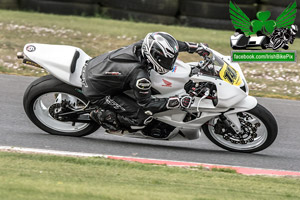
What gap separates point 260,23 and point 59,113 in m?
6.14

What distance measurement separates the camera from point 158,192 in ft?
13.6

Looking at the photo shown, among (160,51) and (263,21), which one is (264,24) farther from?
(160,51)

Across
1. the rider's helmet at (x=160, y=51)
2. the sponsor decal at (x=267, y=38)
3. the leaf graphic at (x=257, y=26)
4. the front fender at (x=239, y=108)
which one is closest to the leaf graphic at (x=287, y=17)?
the sponsor decal at (x=267, y=38)

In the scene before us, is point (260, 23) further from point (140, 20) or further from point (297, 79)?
point (140, 20)

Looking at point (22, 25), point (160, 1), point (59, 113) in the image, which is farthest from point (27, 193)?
point (160, 1)

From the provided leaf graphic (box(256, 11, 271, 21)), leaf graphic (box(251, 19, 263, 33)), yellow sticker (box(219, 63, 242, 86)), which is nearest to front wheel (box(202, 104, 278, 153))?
yellow sticker (box(219, 63, 242, 86))

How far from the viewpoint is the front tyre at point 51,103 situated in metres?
6.01

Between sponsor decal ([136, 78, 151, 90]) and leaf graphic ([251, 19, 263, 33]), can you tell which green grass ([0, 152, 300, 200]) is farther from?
leaf graphic ([251, 19, 263, 33])

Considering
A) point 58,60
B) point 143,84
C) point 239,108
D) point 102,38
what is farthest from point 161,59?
point 102,38

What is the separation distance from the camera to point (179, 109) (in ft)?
19.4

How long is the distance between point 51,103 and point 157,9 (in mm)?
8106

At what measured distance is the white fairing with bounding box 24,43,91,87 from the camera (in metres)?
5.88

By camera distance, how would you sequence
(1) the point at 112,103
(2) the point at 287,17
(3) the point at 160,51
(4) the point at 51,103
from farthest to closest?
1. (2) the point at 287,17
2. (4) the point at 51,103
3. (1) the point at 112,103
4. (3) the point at 160,51

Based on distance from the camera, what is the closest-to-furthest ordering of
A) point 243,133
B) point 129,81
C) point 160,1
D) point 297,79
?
1. point 129,81
2. point 243,133
3. point 297,79
4. point 160,1
